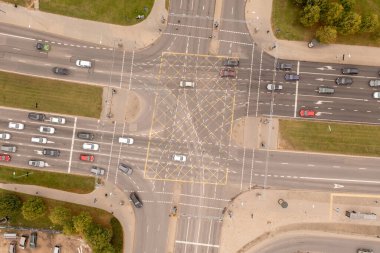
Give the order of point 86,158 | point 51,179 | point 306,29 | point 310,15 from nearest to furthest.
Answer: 1. point 310,15
2. point 86,158
3. point 51,179
4. point 306,29

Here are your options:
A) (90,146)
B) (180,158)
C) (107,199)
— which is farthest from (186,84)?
(107,199)

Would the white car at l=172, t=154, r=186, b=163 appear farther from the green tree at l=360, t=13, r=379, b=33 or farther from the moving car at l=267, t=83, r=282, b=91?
the green tree at l=360, t=13, r=379, b=33

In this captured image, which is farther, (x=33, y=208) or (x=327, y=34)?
(x=327, y=34)

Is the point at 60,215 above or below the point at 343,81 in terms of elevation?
below

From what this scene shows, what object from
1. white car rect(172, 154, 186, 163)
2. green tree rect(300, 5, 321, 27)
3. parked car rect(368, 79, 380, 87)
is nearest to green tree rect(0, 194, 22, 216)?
white car rect(172, 154, 186, 163)

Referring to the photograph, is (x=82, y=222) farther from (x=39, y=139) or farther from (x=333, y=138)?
(x=333, y=138)

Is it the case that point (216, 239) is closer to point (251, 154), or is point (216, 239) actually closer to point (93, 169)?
point (251, 154)

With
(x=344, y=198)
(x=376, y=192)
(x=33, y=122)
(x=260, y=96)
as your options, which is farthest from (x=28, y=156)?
(x=376, y=192)
